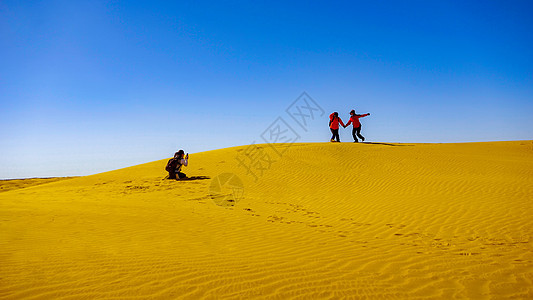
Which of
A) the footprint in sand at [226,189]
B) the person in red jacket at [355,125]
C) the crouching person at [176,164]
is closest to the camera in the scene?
the footprint in sand at [226,189]

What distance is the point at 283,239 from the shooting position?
18.2ft

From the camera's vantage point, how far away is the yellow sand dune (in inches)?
123

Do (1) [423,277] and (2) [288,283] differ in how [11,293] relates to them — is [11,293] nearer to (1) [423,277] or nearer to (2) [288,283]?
(2) [288,283]

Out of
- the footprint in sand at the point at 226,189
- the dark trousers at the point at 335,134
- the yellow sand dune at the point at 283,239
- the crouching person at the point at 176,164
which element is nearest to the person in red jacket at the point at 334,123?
the dark trousers at the point at 335,134

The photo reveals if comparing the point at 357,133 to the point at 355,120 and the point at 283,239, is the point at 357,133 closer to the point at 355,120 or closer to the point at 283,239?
the point at 355,120

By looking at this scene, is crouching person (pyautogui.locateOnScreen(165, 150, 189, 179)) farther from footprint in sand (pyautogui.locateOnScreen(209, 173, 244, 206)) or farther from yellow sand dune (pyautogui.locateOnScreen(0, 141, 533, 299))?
footprint in sand (pyautogui.locateOnScreen(209, 173, 244, 206))

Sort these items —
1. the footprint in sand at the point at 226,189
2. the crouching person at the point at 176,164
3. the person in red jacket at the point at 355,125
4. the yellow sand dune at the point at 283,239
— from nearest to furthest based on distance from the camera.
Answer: the yellow sand dune at the point at 283,239 < the footprint in sand at the point at 226,189 < the crouching person at the point at 176,164 < the person in red jacket at the point at 355,125

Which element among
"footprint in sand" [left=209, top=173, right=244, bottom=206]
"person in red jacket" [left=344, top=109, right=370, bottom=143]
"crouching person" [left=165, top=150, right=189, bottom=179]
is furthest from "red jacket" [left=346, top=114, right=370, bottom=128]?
"crouching person" [left=165, top=150, right=189, bottom=179]

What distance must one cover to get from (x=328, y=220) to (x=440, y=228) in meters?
2.52

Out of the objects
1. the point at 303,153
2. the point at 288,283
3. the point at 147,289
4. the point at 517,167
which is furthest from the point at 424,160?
the point at 147,289

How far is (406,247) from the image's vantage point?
501 centimetres

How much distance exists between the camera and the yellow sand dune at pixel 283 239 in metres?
3.11

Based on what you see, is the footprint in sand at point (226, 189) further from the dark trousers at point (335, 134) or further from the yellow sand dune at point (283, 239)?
the dark trousers at point (335, 134)

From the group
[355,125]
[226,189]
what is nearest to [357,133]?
[355,125]
